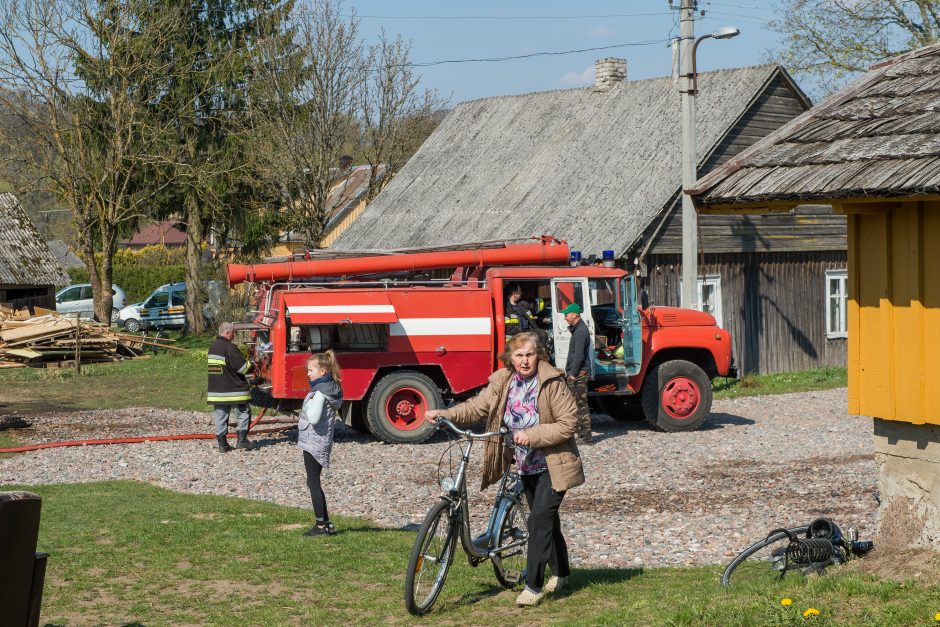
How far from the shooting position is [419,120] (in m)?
37.8

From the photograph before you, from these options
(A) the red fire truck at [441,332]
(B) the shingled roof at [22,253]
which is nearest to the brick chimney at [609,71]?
(A) the red fire truck at [441,332]

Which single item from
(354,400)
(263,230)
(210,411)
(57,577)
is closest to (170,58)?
(263,230)

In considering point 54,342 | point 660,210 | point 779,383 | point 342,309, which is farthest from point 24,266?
point 779,383

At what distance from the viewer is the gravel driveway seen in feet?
34.2

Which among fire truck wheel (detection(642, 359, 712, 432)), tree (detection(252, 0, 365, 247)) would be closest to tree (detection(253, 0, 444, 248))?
tree (detection(252, 0, 365, 247))

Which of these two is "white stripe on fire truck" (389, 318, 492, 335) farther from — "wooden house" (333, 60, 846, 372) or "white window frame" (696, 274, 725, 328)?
"white window frame" (696, 274, 725, 328)

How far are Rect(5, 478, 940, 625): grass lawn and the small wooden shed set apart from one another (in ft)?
3.02

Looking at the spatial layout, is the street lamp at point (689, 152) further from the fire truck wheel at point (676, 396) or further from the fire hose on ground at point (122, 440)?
the fire hose on ground at point (122, 440)

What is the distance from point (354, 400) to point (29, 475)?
169 inches

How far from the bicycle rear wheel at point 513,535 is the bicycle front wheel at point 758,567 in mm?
1373

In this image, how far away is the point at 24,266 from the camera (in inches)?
1387

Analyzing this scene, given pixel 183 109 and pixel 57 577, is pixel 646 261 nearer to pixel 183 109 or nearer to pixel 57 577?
pixel 57 577

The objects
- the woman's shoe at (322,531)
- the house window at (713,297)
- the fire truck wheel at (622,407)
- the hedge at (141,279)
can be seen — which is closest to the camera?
the woman's shoe at (322,531)

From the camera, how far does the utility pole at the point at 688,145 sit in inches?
834
